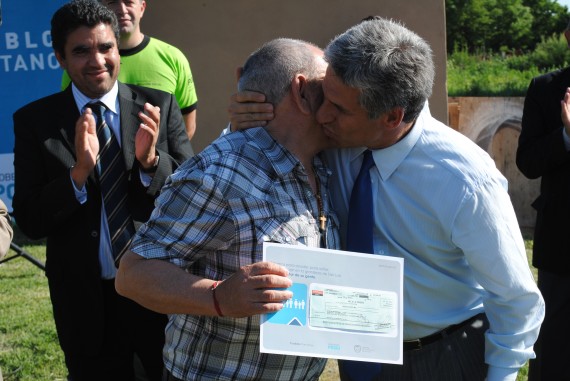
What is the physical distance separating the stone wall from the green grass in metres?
4.69

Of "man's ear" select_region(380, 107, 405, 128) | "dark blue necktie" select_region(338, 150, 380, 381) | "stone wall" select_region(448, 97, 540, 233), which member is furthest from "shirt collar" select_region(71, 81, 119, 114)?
"stone wall" select_region(448, 97, 540, 233)

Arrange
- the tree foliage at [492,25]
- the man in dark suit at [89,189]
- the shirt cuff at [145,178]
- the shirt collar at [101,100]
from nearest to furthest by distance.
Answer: the man in dark suit at [89,189] → the shirt cuff at [145,178] → the shirt collar at [101,100] → the tree foliage at [492,25]

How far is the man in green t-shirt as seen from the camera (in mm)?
4551

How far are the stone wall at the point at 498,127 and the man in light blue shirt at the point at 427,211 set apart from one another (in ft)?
24.1

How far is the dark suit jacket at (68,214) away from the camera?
10.9ft

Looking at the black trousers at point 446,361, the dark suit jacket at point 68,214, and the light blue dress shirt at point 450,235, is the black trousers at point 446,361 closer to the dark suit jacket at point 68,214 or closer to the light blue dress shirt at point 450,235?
the light blue dress shirt at point 450,235

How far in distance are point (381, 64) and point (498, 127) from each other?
7.84 meters

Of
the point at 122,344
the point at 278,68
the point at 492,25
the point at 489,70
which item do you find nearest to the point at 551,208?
the point at 122,344

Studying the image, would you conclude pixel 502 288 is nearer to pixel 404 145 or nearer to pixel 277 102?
pixel 404 145

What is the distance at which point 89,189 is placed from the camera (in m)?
3.37

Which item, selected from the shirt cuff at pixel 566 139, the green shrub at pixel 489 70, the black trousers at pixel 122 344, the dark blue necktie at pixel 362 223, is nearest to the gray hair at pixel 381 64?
the dark blue necktie at pixel 362 223

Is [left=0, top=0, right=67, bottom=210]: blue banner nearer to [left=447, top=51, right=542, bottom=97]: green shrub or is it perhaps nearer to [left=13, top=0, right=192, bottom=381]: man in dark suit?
[left=13, top=0, right=192, bottom=381]: man in dark suit

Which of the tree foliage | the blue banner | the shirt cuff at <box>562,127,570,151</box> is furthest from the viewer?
the tree foliage

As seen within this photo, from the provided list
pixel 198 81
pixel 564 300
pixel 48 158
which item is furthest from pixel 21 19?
pixel 564 300
